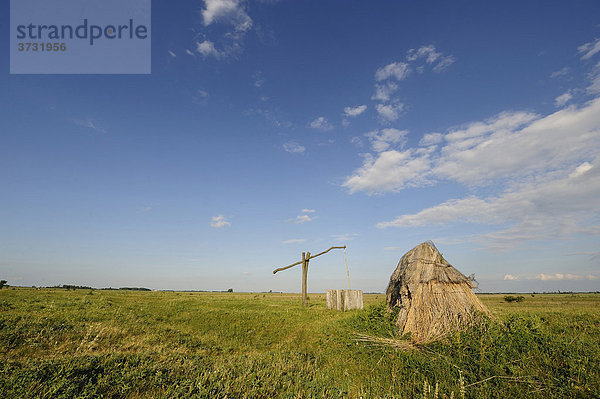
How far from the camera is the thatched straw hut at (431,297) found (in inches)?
378

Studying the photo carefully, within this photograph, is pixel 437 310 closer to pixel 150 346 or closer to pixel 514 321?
pixel 514 321

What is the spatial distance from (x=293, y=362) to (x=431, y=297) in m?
6.10

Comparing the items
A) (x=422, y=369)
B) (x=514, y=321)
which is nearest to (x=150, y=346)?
(x=422, y=369)

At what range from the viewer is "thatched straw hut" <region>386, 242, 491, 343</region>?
9602 mm

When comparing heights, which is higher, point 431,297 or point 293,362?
point 431,297

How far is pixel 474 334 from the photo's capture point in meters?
8.59

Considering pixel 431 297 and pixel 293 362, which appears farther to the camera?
pixel 431 297

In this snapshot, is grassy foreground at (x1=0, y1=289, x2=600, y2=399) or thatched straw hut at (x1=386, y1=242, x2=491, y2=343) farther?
thatched straw hut at (x1=386, y1=242, x2=491, y2=343)

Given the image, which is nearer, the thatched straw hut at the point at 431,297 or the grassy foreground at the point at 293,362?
the grassy foreground at the point at 293,362

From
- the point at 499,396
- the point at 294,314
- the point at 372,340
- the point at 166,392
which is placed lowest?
the point at 294,314

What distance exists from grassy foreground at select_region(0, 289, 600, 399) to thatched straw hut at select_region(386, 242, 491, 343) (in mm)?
712

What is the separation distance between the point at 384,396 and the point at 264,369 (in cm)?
310

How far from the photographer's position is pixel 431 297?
1051cm

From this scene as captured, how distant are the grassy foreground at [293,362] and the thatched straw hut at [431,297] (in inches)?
28.0
